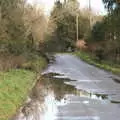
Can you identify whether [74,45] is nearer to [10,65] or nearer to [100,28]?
[100,28]

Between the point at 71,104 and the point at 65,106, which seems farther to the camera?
the point at 71,104

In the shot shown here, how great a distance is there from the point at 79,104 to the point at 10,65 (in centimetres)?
1495

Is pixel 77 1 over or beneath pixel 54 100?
over

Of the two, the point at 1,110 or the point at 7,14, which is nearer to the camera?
the point at 1,110

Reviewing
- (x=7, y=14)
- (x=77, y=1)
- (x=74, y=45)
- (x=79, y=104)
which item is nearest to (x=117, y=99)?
(x=79, y=104)

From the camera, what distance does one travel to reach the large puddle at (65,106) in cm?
1375

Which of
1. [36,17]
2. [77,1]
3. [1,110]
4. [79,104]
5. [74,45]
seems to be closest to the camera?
[1,110]

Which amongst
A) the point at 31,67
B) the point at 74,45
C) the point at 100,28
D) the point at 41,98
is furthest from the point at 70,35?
the point at 41,98

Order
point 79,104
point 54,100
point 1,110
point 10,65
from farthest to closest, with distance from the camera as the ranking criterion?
point 10,65
point 54,100
point 79,104
point 1,110

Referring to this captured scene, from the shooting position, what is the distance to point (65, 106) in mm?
16219

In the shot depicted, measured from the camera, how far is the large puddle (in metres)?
13.7

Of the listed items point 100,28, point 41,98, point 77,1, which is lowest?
point 41,98

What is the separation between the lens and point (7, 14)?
32.9 meters

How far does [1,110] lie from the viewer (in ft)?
45.4
